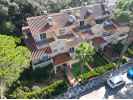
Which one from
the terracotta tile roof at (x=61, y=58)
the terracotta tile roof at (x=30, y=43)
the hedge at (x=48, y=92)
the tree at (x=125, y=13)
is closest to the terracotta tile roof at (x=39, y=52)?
the terracotta tile roof at (x=30, y=43)

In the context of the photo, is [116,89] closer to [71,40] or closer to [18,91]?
[71,40]

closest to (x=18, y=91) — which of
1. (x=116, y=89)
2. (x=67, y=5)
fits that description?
(x=116, y=89)

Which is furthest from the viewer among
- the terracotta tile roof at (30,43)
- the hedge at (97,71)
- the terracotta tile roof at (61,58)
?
the terracotta tile roof at (30,43)

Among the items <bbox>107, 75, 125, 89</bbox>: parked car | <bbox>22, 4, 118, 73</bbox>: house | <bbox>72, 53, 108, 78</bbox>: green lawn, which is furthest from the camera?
<bbox>72, 53, 108, 78</bbox>: green lawn

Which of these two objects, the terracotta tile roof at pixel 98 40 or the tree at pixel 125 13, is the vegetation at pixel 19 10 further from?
the tree at pixel 125 13

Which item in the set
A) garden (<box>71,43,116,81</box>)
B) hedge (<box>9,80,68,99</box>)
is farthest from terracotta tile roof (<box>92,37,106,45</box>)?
hedge (<box>9,80,68,99</box>)

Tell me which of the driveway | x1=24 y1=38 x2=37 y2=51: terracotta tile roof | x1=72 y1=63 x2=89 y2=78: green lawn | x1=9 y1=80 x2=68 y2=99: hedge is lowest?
the driveway

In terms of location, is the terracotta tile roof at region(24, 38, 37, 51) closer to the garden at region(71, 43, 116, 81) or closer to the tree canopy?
the garden at region(71, 43, 116, 81)
